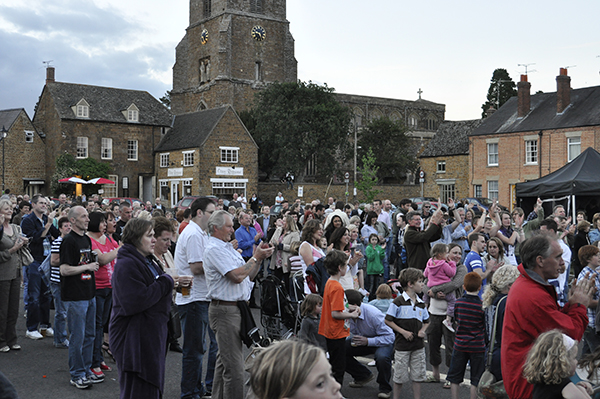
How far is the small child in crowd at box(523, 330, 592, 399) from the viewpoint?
133 inches

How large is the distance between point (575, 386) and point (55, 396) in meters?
5.52

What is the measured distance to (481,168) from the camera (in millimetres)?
44688

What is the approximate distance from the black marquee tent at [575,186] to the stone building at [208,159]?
2923 centimetres

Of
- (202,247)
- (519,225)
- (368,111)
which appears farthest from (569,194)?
(368,111)

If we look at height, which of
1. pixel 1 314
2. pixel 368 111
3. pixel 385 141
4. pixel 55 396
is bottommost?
pixel 55 396

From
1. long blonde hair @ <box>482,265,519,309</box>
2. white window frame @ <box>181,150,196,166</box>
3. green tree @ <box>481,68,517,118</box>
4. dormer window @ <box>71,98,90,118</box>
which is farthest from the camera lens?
green tree @ <box>481,68,517,118</box>

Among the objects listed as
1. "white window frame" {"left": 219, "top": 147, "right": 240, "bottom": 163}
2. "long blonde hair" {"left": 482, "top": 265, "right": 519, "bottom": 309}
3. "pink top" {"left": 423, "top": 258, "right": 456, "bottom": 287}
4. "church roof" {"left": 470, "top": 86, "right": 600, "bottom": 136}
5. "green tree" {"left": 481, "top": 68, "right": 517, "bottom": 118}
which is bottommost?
"pink top" {"left": 423, "top": 258, "right": 456, "bottom": 287}

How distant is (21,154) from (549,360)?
163 ft

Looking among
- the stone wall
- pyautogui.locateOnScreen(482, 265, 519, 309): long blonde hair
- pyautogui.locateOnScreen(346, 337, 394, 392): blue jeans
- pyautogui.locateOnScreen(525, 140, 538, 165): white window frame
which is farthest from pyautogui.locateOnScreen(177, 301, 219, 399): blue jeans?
the stone wall

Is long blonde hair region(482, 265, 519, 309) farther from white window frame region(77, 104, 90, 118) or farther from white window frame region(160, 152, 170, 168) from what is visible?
white window frame region(77, 104, 90, 118)

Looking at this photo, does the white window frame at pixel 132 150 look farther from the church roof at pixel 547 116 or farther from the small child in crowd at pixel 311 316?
the small child in crowd at pixel 311 316

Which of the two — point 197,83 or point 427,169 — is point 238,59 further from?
point 427,169

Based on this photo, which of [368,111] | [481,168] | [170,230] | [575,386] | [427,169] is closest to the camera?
[575,386]

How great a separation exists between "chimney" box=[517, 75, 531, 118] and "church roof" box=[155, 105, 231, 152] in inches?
915
